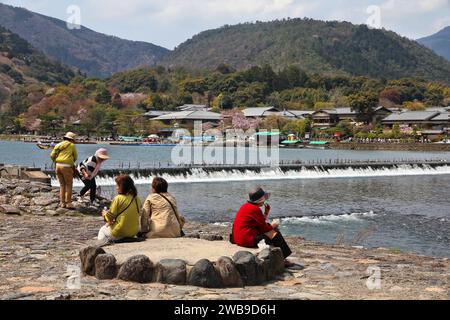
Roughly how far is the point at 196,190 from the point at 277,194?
3.92 m

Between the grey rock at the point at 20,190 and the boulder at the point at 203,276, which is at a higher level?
the grey rock at the point at 20,190

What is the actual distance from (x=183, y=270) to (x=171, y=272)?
138mm

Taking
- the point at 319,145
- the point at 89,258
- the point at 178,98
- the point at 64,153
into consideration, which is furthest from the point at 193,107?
the point at 89,258

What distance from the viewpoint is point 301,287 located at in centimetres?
651

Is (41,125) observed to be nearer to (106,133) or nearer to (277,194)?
(106,133)

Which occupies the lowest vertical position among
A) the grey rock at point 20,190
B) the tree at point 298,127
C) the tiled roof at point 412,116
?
the grey rock at point 20,190

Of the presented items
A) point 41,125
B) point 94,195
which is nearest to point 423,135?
point 41,125

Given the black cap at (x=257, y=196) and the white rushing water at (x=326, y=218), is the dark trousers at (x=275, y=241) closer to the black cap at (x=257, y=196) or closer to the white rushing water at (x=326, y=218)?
the black cap at (x=257, y=196)

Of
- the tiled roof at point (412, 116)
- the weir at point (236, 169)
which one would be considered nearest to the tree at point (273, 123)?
the tiled roof at point (412, 116)

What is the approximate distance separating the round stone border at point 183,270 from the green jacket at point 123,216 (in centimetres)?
90

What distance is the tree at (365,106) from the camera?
91.2 metres

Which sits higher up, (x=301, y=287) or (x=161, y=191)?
(x=161, y=191)

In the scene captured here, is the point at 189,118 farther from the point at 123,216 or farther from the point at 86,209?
the point at 123,216

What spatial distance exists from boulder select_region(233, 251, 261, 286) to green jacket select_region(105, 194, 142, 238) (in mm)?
1754
